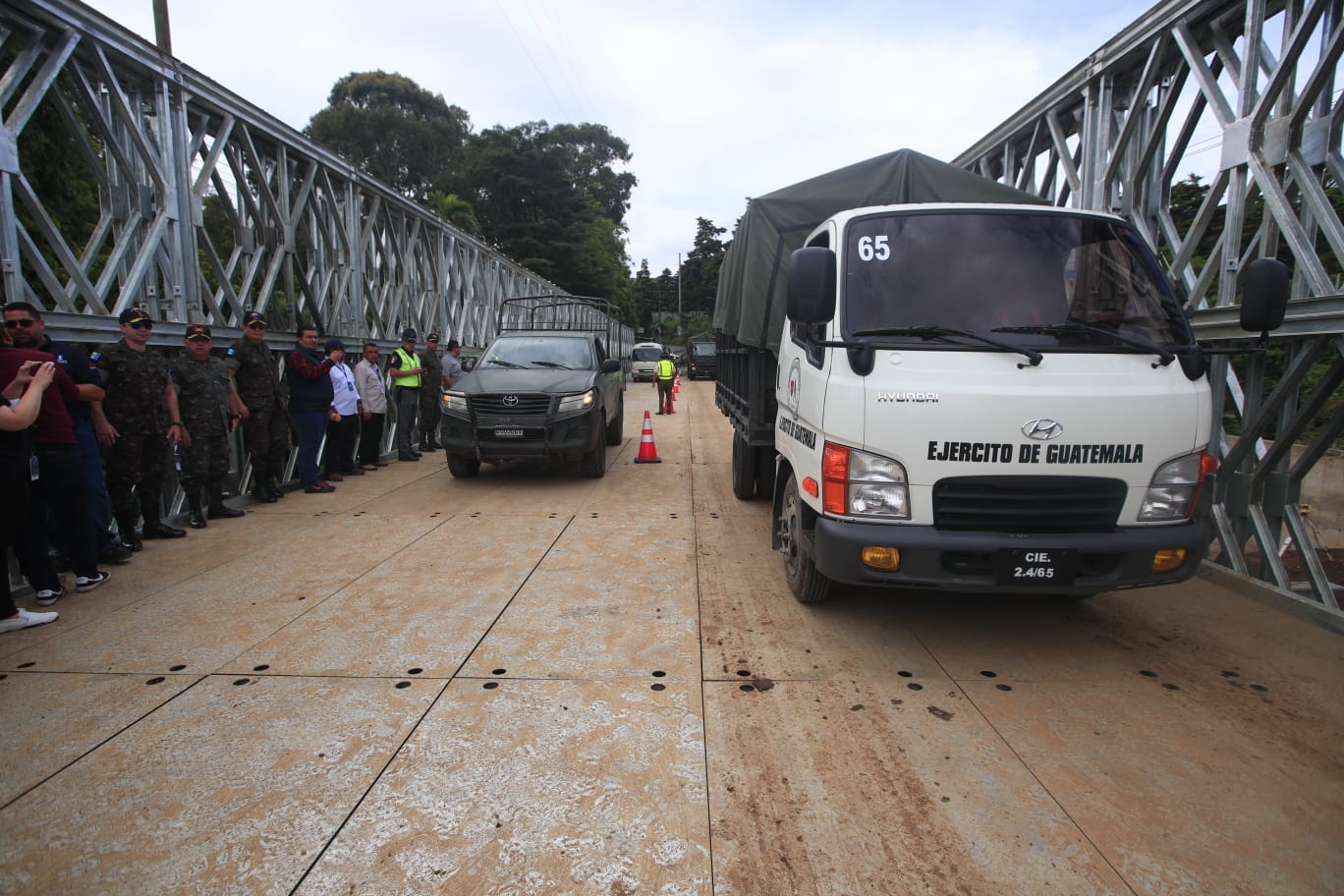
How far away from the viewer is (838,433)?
3457 millimetres

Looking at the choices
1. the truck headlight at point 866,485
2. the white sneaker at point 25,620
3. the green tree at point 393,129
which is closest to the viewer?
the truck headlight at point 866,485

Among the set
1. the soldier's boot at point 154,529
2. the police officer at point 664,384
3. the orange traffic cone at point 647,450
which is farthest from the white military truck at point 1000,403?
the police officer at point 664,384

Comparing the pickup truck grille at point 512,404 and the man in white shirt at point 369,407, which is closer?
the pickup truck grille at point 512,404

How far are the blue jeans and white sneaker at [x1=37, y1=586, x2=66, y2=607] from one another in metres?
3.48

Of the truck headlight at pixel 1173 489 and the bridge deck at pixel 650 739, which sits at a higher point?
the truck headlight at pixel 1173 489

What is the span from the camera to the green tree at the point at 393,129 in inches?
1748

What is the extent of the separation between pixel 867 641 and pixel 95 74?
7.22m

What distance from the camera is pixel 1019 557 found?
3279 millimetres

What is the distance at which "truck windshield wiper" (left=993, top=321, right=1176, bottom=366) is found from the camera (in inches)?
138

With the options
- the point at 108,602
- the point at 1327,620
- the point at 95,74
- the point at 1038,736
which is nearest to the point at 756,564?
the point at 1038,736

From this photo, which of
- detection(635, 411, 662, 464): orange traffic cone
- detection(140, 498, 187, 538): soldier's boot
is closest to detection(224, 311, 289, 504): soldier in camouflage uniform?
detection(140, 498, 187, 538): soldier's boot

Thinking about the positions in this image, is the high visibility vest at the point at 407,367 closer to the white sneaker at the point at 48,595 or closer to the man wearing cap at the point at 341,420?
the man wearing cap at the point at 341,420

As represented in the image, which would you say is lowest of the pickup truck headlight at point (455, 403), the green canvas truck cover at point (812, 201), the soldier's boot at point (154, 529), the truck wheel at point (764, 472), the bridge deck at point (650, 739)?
the bridge deck at point (650, 739)

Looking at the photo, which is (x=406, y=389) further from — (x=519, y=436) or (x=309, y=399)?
(x=519, y=436)
